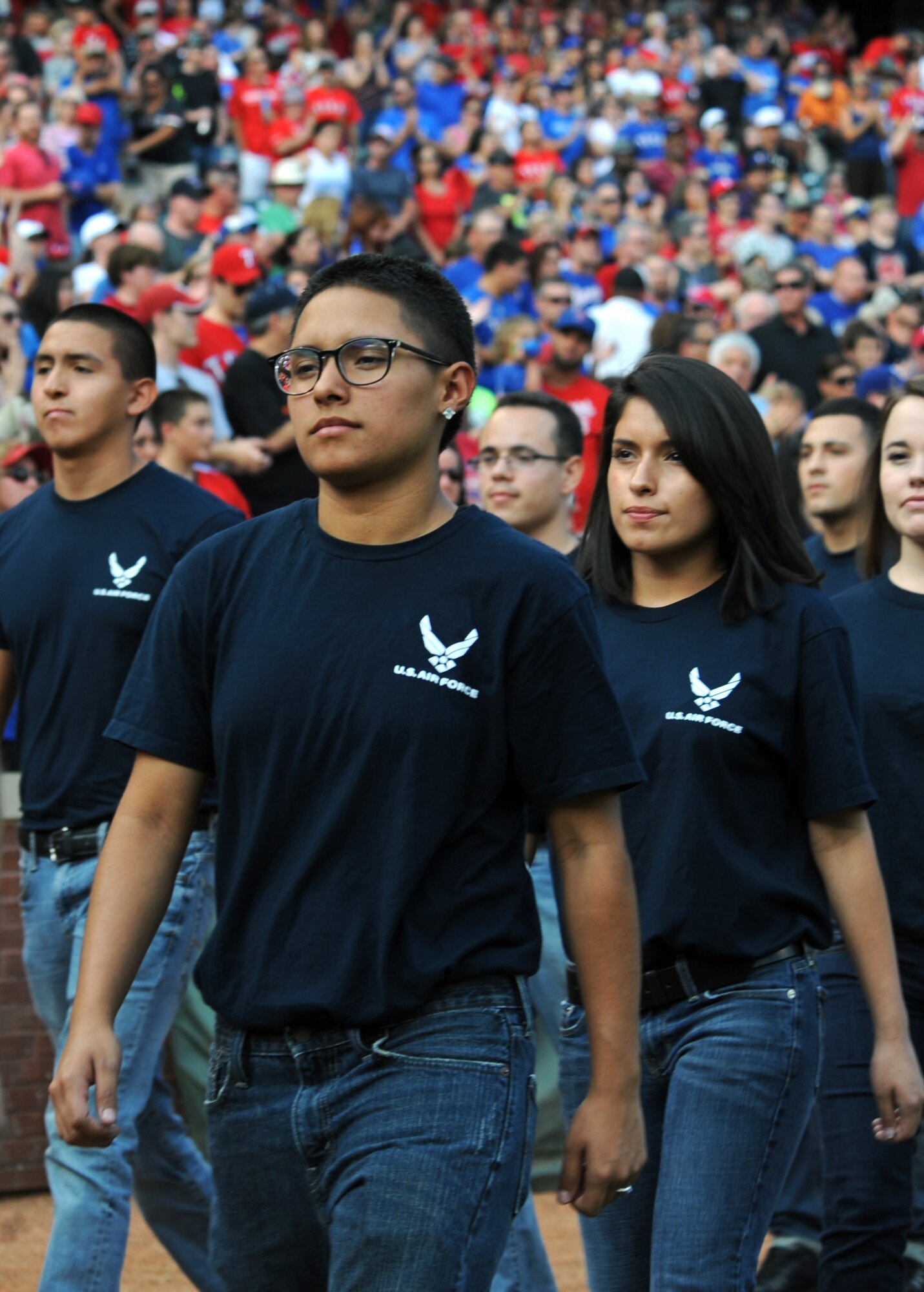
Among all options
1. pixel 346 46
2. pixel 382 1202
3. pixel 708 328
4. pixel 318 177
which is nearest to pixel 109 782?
pixel 382 1202

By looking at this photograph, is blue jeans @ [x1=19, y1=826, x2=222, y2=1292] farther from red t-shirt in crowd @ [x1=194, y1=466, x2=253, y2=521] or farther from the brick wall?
red t-shirt in crowd @ [x1=194, y1=466, x2=253, y2=521]

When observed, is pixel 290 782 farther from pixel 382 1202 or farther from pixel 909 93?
pixel 909 93

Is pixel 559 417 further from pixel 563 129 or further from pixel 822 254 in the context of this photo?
pixel 563 129

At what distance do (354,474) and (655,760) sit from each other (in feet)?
3.49

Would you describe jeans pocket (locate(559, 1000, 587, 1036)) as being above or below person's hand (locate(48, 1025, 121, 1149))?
below

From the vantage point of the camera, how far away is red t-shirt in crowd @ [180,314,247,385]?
28.9 feet

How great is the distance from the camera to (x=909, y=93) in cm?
2222

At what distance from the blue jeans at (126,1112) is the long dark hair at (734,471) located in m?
1.36

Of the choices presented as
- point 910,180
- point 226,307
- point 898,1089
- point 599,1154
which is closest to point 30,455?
point 226,307

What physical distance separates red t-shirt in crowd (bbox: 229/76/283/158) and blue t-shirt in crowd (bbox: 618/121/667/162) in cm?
501

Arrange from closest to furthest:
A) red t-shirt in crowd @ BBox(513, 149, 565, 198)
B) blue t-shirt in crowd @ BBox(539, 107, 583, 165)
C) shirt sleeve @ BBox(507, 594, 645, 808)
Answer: shirt sleeve @ BBox(507, 594, 645, 808)
red t-shirt in crowd @ BBox(513, 149, 565, 198)
blue t-shirt in crowd @ BBox(539, 107, 583, 165)

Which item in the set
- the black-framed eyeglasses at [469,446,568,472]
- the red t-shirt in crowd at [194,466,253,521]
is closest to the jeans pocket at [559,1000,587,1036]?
the black-framed eyeglasses at [469,446,568,472]

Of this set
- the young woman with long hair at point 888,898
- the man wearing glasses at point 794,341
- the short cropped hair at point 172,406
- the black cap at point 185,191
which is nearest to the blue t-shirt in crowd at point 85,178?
the black cap at point 185,191

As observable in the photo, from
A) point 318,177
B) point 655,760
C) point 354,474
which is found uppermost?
point 318,177
